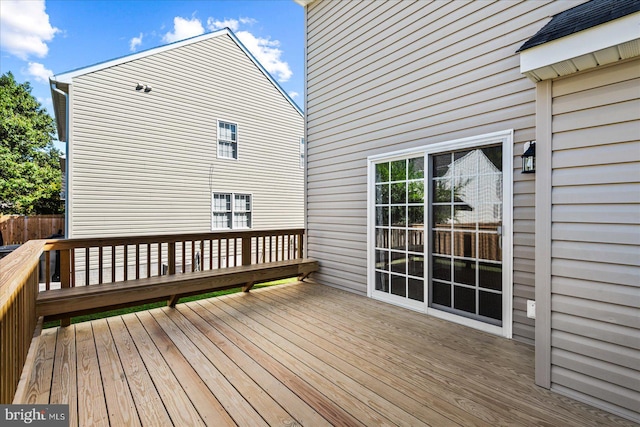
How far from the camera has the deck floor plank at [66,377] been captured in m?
1.85

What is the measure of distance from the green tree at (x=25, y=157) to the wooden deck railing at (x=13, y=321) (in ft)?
57.8

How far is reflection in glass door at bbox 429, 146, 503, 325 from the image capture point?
2910 mm

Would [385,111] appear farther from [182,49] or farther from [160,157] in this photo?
[182,49]

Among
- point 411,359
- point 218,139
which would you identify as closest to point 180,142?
point 218,139

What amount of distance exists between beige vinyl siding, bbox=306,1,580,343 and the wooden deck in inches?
35.2

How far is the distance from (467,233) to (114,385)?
10.8 ft

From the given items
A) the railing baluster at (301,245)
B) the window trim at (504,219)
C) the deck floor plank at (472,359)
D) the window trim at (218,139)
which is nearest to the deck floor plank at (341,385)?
the deck floor plank at (472,359)

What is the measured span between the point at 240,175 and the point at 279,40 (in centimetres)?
1160

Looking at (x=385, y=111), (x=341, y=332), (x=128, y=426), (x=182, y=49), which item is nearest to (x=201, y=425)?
(x=128, y=426)

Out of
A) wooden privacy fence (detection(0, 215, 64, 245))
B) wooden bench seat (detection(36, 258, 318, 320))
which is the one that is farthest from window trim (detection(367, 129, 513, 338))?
wooden privacy fence (detection(0, 215, 64, 245))

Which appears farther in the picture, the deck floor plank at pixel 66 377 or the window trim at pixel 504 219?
the window trim at pixel 504 219

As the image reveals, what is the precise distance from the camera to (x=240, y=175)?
924 centimetres

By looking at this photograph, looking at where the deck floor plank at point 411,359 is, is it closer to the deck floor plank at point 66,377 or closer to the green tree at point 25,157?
the deck floor plank at point 66,377
